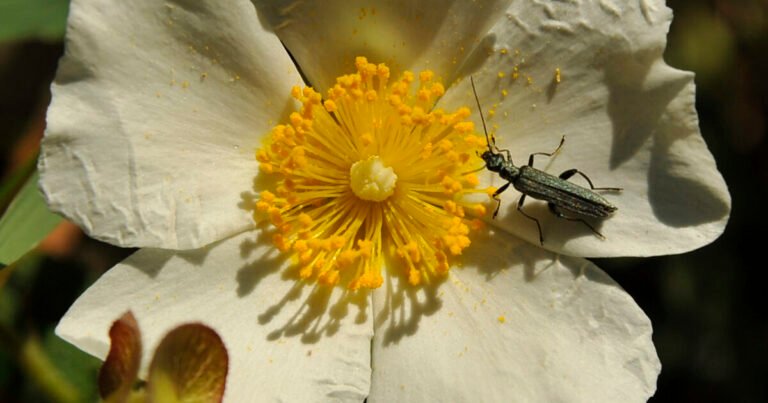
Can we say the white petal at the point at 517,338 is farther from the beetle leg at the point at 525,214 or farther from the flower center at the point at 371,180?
the flower center at the point at 371,180

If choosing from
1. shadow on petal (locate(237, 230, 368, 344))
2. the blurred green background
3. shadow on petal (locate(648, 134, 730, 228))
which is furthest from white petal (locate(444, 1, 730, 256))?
the blurred green background

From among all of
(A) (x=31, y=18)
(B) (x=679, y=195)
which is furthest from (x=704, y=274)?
(A) (x=31, y=18)

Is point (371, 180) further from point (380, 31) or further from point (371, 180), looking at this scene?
point (380, 31)

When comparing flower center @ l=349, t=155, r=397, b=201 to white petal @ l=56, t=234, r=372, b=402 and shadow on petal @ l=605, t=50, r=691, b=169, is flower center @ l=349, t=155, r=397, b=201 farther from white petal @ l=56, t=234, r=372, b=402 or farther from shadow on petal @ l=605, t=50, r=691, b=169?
shadow on petal @ l=605, t=50, r=691, b=169

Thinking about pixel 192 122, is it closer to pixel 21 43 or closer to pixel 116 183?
pixel 116 183

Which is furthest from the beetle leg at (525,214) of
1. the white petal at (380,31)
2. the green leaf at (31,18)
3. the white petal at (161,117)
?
the green leaf at (31,18)

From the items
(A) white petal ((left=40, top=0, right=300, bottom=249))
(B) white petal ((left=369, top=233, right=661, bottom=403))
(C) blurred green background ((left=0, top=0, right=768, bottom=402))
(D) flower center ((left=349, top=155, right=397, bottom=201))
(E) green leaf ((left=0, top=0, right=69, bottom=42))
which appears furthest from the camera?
(C) blurred green background ((left=0, top=0, right=768, bottom=402))

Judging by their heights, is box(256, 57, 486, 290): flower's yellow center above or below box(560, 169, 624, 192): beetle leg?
below
